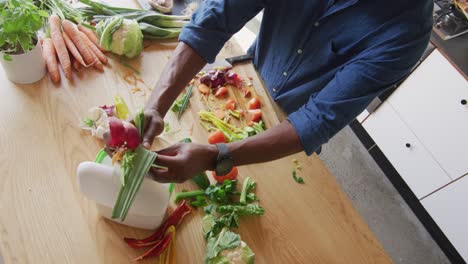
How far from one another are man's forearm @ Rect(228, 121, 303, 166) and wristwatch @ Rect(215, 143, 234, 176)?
0.07ft

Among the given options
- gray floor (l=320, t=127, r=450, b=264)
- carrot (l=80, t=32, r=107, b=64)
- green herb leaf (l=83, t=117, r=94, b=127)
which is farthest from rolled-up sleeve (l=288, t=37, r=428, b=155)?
gray floor (l=320, t=127, r=450, b=264)

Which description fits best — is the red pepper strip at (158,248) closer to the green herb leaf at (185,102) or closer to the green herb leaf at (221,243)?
the green herb leaf at (221,243)

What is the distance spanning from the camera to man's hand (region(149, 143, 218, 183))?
3.16ft

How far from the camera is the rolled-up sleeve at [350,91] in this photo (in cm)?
110

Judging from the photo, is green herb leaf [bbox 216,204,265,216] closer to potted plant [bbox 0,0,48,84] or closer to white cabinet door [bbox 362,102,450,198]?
potted plant [bbox 0,0,48,84]

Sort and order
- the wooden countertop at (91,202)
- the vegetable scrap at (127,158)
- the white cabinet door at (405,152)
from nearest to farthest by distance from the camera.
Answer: the vegetable scrap at (127,158) → the wooden countertop at (91,202) → the white cabinet door at (405,152)

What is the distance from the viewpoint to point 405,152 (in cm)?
249

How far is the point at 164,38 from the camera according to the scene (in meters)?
1.62

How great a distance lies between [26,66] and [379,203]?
2.35 meters

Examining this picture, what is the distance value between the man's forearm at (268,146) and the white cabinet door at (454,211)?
162 centimetres

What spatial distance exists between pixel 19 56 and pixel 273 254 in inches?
42.7

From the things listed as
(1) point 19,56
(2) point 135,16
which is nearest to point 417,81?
(2) point 135,16

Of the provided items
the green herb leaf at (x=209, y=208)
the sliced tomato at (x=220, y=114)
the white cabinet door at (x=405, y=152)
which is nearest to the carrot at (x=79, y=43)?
the sliced tomato at (x=220, y=114)

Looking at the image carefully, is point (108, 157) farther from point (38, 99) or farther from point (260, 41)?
point (260, 41)
